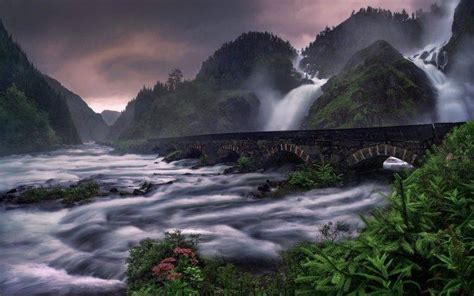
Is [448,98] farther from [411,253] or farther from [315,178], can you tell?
[411,253]

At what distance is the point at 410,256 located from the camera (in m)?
4.16

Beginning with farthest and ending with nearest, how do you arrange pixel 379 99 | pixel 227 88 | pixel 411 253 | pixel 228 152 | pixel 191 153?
1. pixel 227 88
2. pixel 379 99
3. pixel 191 153
4. pixel 228 152
5. pixel 411 253

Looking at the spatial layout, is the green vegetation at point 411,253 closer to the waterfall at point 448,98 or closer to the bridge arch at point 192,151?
the bridge arch at point 192,151

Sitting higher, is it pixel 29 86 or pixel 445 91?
pixel 29 86

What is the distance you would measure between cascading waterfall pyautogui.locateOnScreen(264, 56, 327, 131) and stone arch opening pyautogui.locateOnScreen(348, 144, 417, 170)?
1992 inches

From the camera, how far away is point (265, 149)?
2516 cm

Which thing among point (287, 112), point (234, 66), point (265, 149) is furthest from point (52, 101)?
point (265, 149)

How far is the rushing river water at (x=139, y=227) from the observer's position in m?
8.67

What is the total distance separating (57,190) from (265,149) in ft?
42.9

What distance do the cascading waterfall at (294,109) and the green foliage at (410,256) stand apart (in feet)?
216

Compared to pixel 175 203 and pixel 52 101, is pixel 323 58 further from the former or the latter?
pixel 175 203

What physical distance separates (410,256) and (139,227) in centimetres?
997

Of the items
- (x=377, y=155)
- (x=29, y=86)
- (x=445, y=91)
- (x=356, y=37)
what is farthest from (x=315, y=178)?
(x=29, y=86)

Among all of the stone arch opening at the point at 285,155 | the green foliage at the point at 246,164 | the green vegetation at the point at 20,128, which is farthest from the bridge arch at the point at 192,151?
the green vegetation at the point at 20,128
